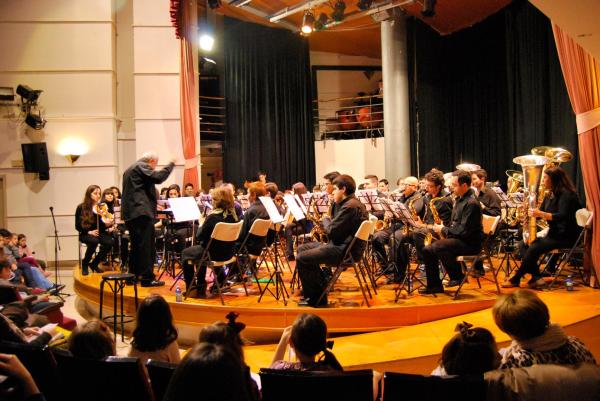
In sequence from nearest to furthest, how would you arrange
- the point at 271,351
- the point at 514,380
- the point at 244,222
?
the point at 514,380 < the point at 271,351 < the point at 244,222

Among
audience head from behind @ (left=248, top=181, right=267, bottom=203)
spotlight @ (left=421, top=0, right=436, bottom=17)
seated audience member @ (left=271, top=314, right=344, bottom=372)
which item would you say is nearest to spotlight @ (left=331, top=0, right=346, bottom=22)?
spotlight @ (left=421, top=0, right=436, bottom=17)

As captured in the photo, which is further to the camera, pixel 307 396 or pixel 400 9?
pixel 400 9

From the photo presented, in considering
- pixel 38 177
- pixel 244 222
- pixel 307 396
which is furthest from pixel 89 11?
pixel 307 396

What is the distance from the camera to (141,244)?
6.99 meters

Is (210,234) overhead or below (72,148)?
below

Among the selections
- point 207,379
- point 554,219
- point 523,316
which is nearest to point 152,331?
point 207,379

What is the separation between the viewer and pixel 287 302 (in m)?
6.08

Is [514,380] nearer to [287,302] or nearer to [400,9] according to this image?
[287,302]

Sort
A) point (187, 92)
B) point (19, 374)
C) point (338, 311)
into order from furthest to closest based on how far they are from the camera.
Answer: point (187, 92)
point (338, 311)
point (19, 374)

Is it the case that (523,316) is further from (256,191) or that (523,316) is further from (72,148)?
(72,148)

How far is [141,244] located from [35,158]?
204 inches

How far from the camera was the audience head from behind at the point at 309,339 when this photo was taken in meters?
2.78

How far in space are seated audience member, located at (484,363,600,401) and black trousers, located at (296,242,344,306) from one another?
11.1 ft

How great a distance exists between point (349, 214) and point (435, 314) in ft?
4.29
